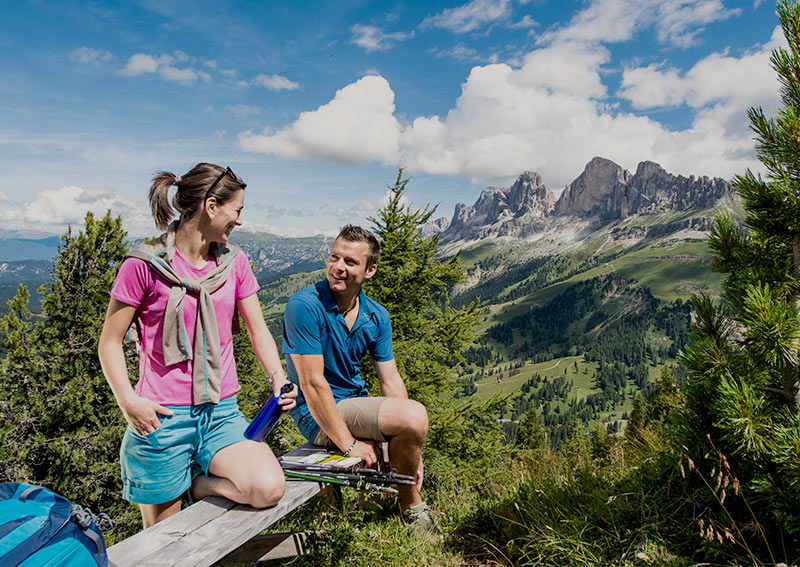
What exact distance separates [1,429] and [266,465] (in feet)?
50.8

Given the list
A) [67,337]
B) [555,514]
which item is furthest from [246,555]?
[67,337]

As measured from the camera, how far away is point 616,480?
398 cm

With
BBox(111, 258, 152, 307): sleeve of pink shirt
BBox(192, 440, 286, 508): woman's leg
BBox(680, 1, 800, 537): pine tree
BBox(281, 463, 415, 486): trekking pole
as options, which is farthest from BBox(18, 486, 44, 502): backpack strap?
BBox(680, 1, 800, 537): pine tree

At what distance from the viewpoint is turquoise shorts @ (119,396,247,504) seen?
118 inches

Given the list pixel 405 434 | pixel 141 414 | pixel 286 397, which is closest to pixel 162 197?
pixel 141 414

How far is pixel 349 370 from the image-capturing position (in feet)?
14.3

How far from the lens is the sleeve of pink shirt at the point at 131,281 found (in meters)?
2.93

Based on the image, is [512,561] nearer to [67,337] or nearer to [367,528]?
[367,528]

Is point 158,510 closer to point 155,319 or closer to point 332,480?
point 332,480

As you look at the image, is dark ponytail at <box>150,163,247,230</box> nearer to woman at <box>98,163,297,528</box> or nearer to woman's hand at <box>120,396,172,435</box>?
woman at <box>98,163,297,528</box>

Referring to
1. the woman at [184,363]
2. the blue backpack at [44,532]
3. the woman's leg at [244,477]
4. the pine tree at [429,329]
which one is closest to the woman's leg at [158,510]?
the woman at [184,363]

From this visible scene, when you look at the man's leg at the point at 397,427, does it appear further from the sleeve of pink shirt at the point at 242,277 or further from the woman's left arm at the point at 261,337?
the sleeve of pink shirt at the point at 242,277

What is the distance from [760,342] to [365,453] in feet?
9.89

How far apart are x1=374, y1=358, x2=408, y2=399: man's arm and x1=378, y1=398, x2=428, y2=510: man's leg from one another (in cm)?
34
